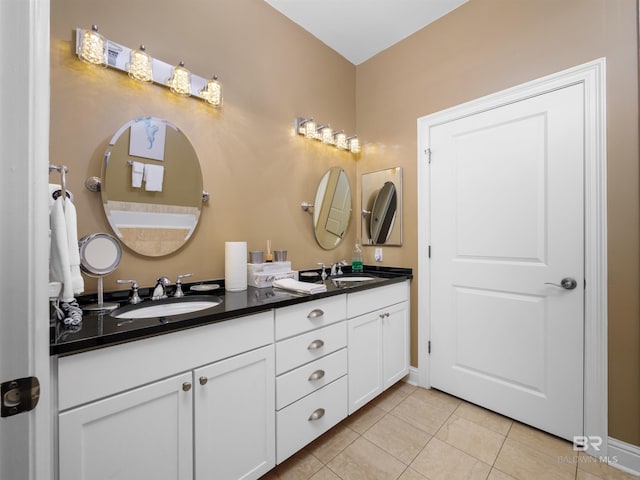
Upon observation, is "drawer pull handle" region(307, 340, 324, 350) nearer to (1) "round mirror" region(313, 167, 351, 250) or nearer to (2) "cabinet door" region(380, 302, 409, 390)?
(2) "cabinet door" region(380, 302, 409, 390)

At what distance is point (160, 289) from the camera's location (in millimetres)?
1410

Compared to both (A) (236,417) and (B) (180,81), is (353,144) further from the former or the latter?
(A) (236,417)

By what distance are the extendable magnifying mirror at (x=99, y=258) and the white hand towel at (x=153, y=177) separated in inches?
12.8

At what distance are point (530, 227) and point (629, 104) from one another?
733 mm

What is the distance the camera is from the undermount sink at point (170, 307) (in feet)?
4.18

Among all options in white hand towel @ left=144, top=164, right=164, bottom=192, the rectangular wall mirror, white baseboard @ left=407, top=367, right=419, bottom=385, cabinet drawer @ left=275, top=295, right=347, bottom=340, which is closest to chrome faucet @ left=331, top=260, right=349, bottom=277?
the rectangular wall mirror

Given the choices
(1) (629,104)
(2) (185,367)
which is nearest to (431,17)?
(1) (629,104)

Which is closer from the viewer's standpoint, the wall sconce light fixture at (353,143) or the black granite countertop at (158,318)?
the black granite countertop at (158,318)

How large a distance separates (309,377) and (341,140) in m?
1.90

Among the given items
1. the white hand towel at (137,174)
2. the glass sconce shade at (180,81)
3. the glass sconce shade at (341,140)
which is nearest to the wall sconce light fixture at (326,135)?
the glass sconce shade at (341,140)

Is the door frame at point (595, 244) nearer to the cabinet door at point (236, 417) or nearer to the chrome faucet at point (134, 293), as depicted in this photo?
the cabinet door at point (236, 417)

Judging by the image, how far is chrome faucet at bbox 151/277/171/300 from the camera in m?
1.40

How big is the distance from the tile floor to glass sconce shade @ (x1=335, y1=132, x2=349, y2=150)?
2.07m

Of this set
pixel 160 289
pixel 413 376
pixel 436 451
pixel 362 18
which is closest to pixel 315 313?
pixel 160 289
